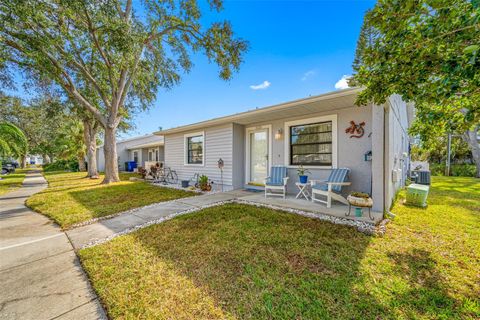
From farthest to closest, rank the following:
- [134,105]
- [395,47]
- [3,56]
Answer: [134,105], [3,56], [395,47]

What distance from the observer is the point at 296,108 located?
5.43 meters

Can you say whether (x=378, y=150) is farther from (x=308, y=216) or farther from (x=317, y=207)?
(x=308, y=216)

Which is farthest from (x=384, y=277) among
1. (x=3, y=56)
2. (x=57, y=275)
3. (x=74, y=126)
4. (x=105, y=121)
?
(x=74, y=126)

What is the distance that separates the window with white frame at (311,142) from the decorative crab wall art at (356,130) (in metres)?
0.42

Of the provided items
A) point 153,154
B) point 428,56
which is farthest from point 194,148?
point 153,154

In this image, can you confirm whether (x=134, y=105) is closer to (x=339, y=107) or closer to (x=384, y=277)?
(x=339, y=107)

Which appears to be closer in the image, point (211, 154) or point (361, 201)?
point (361, 201)

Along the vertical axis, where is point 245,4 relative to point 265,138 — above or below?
above

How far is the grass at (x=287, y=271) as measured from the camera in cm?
182

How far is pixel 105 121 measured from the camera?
9.77m

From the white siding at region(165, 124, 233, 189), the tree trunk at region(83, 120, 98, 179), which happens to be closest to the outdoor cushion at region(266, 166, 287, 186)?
the white siding at region(165, 124, 233, 189)

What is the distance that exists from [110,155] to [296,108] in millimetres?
9677

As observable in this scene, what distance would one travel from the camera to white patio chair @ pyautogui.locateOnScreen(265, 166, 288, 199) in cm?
588

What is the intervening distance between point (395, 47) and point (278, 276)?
118 inches
